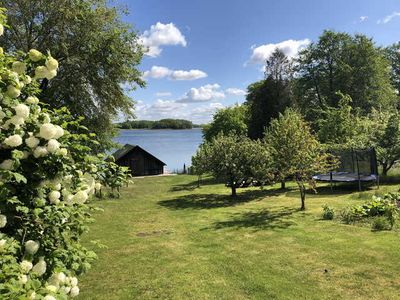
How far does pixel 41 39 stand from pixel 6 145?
18499 mm

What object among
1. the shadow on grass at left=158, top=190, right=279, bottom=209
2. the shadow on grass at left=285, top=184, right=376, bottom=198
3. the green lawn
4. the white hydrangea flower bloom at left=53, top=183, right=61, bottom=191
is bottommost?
the green lawn

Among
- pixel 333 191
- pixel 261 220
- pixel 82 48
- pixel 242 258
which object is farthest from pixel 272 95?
pixel 242 258

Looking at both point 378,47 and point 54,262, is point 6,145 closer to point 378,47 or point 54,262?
point 54,262

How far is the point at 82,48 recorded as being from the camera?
20.4 meters

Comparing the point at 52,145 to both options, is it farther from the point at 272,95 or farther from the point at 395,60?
the point at 395,60

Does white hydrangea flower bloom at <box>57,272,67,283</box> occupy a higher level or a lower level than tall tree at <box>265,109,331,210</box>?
lower

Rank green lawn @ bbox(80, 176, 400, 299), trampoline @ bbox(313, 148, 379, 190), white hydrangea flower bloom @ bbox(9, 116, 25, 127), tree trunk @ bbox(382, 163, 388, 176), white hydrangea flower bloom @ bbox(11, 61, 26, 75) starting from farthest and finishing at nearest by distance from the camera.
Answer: tree trunk @ bbox(382, 163, 388, 176) < trampoline @ bbox(313, 148, 379, 190) < green lawn @ bbox(80, 176, 400, 299) < white hydrangea flower bloom @ bbox(11, 61, 26, 75) < white hydrangea flower bloom @ bbox(9, 116, 25, 127)

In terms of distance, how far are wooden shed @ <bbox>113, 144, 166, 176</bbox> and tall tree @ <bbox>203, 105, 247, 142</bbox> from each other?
25.3 ft

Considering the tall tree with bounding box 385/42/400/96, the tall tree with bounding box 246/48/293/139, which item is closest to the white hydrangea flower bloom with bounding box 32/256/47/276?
the tall tree with bounding box 246/48/293/139

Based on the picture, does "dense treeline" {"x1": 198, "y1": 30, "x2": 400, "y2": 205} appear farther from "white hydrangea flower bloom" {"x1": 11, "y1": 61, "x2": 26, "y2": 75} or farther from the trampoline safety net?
"white hydrangea flower bloom" {"x1": 11, "y1": 61, "x2": 26, "y2": 75}

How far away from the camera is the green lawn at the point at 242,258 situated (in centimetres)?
812

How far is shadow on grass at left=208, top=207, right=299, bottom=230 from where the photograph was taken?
14.2m

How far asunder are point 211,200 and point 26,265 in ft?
63.0

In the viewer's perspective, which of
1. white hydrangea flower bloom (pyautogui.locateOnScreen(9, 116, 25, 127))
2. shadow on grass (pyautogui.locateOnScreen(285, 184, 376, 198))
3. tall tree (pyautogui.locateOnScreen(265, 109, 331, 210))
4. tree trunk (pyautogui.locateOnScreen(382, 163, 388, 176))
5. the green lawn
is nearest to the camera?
white hydrangea flower bloom (pyautogui.locateOnScreen(9, 116, 25, 127))
